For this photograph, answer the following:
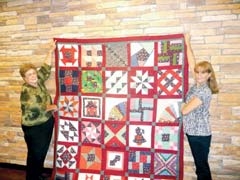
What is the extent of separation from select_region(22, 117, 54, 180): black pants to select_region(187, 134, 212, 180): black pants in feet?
4.34

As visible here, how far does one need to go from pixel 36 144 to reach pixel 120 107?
2.80 ft

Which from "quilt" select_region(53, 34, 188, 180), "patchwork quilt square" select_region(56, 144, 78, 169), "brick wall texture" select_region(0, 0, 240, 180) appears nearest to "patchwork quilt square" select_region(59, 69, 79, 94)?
"quilt" select_region(53, 34, 188, 180)

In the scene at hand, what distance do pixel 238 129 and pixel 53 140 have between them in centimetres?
176

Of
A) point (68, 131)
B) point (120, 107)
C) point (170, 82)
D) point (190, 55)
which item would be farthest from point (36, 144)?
point (190, 55)

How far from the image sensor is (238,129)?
2.29 metres

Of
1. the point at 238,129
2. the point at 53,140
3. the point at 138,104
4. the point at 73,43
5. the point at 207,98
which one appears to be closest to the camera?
the point at 207,98

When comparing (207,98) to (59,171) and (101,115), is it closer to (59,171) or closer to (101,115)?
(101,115)

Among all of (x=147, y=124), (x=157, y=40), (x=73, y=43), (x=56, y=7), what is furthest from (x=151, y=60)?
(x=56, y=7)

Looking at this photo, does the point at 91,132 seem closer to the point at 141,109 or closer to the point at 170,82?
the point at 141,109

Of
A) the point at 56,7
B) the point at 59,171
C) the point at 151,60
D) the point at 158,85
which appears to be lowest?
the point at 59,171

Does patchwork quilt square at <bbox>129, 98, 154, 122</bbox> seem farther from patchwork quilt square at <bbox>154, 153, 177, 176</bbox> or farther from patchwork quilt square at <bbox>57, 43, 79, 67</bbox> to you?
patchwork quilt square at <bbox>57, 43, 79, 67</bbox>

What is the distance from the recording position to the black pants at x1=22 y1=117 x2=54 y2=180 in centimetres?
251

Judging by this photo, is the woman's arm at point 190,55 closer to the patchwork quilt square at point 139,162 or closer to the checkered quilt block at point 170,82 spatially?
the checkered quilt block at point 170,82

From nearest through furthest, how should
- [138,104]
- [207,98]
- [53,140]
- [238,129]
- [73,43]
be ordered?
1. [207,98]
2. [238,129]
3. [138,104]
4. [73,43]
5. [53,140]
